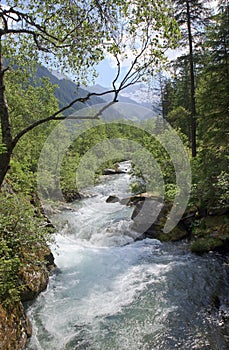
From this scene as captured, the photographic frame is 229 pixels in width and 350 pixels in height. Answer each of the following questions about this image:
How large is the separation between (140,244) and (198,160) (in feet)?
15.5

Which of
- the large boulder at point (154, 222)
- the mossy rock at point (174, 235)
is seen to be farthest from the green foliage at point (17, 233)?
the large boulder at point (154, 222)

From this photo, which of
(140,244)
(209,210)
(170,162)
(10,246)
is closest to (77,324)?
(10,246)

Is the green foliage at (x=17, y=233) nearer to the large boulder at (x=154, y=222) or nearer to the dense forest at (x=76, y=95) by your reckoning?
the dense forest at (x=76, y=95)

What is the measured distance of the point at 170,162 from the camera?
44.8ft

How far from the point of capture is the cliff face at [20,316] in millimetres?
4672

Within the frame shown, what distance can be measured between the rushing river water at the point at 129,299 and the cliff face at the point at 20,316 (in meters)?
0.27

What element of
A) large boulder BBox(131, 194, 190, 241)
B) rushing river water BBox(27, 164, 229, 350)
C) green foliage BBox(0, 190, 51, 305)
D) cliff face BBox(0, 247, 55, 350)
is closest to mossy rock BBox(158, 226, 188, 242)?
large boulder BBox(131, 194, 190, 241)

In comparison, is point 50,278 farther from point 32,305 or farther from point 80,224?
point 80,224

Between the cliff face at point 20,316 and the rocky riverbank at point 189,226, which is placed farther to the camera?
the rocky riverbank at point 189,226

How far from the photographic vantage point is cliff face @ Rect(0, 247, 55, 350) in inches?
184

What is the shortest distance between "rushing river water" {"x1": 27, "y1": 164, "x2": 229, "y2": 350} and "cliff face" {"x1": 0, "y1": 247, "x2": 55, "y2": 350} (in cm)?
27

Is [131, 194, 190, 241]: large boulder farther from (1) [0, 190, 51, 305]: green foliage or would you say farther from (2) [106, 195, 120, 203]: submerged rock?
(1) [0, 190, 51, 305]: green foliage

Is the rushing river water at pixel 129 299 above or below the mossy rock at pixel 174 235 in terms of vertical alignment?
below

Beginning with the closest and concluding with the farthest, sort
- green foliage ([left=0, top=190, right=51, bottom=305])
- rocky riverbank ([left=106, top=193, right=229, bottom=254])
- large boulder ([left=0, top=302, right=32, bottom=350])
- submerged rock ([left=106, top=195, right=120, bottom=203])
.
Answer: large boulder ([left=0, top=302, right=32, bottom=350]) → green foliage ([left=0, top=190, right=51, bottom=305]) → rocky riverbank ([left=106, top=193, right=229, bottom=254]) → submerged rock ([left=106, top=195, right=120, bottom=203])
